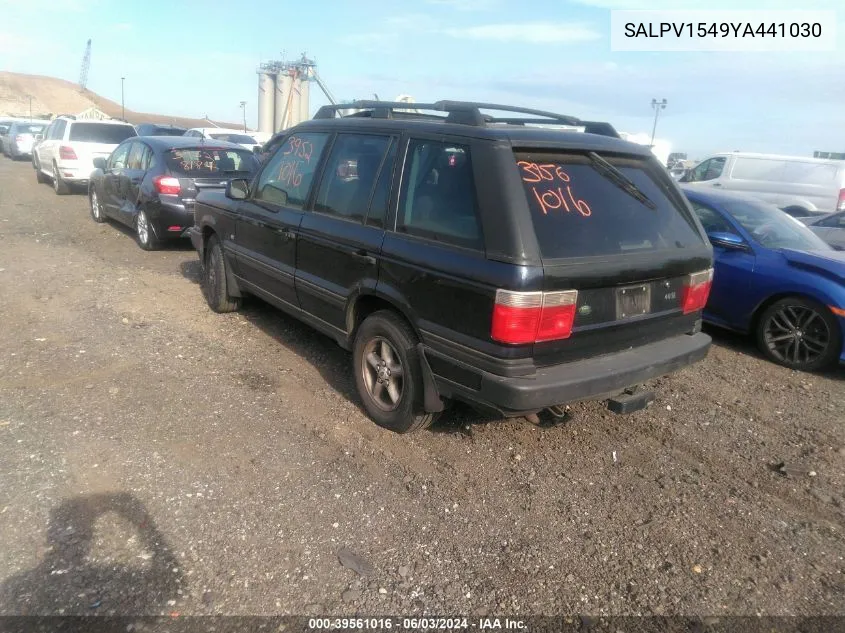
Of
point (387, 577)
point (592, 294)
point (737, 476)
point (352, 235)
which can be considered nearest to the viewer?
point (387, 577)

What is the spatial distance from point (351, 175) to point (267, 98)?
4135 cm

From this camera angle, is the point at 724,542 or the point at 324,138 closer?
the point at 724,542

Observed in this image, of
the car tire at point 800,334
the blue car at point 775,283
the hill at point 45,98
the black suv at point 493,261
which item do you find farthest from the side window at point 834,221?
the hill at point 45,98

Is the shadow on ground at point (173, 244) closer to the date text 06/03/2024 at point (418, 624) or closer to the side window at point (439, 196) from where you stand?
the side window at point (439, 196)

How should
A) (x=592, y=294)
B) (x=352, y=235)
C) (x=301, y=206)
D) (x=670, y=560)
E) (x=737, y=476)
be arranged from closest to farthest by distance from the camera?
(x=670, y=560) → (x=592, y=294) → (x=737, y=476) → (x=352, y=235) → (x=301, y=206)

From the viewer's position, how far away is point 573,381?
124 inches

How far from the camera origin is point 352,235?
3924 mm

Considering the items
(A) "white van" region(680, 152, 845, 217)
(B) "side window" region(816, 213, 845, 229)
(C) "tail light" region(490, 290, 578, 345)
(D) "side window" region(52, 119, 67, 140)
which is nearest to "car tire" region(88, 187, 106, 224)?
(D) "side window" region(52, 119, 67, 140)

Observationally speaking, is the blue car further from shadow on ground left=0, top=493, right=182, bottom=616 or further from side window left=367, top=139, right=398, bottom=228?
shadow on ground left=0, top=493, right=182, bottom=616

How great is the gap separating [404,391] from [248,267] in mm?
2348

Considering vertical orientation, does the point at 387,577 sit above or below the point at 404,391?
below

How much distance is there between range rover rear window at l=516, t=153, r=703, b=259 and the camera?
3.13 metres

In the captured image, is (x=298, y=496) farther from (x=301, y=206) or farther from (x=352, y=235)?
(x=301, y=206)

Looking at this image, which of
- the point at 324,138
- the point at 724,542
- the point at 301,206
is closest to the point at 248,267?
the point at 301,206
